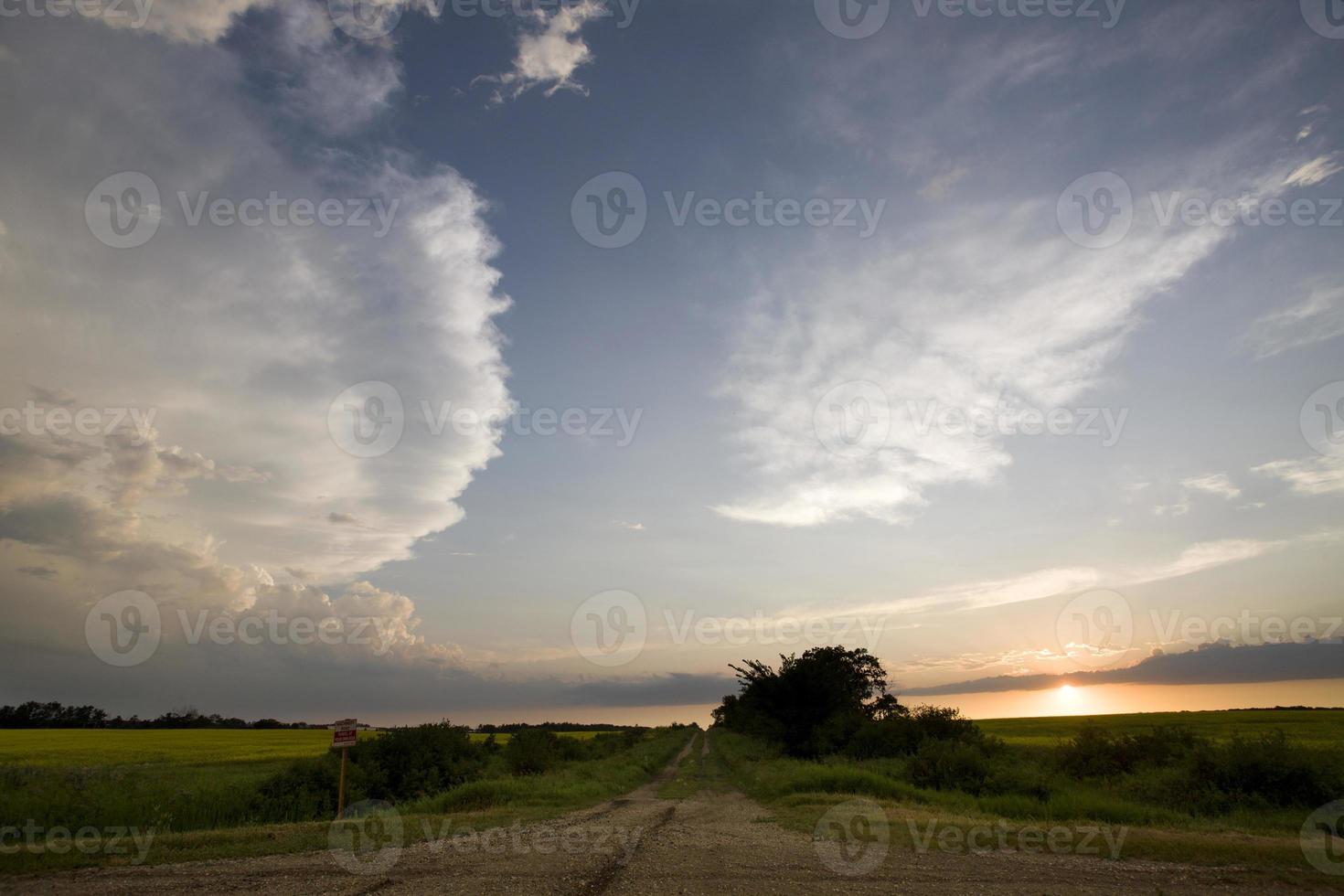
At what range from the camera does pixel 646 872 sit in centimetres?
995

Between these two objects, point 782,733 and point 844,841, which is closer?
point 844,841

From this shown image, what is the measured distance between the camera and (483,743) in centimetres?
3234

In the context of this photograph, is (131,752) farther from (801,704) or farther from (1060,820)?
(1060,820)

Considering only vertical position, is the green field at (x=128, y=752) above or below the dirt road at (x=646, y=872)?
below

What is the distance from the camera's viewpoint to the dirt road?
912cm

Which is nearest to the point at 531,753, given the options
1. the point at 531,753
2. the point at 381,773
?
the point at 531,753

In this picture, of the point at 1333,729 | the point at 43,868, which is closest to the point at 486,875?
the point at 43,868

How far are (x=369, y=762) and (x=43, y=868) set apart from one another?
48.5 ft

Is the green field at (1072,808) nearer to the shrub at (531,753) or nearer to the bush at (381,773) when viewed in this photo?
the shrub at (531,753)

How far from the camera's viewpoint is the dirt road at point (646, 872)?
9.12 metres

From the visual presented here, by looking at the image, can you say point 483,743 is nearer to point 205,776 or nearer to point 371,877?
point 205,776

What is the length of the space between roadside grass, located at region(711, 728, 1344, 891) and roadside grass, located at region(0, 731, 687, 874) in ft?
20.2

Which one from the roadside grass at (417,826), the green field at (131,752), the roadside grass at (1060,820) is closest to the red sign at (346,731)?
the roadside grass at (417,826)

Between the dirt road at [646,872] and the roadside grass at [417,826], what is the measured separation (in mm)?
894
